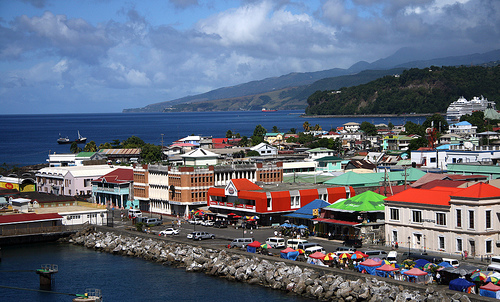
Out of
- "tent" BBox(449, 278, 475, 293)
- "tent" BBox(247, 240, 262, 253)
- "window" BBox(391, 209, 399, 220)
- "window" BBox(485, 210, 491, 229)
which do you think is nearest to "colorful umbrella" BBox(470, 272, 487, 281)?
"tent" BBox(449, 278, 475, 293)

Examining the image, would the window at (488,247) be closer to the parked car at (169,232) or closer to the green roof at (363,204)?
the green roof at (363,204)

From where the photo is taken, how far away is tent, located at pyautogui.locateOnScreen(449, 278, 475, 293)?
30203mm

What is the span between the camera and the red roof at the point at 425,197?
129 feet

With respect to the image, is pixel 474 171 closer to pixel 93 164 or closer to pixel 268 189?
pixel 268 189

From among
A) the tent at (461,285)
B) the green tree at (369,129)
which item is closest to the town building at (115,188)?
the tent at (461,285)

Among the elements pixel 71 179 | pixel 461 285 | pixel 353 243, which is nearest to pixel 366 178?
pixel 353 243

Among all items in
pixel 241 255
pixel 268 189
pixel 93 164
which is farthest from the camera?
pixel 93 164

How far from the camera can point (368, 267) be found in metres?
34.4

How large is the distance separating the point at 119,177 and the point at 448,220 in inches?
1553

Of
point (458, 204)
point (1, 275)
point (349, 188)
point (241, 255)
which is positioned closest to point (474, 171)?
point (349, 188)

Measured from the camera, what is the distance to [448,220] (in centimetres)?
3847

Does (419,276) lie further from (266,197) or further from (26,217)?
(26,217)

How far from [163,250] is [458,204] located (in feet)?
66.4

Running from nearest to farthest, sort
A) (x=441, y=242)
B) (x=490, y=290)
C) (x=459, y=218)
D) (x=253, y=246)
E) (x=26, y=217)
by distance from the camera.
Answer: (x=490, y=290), (x=459, y=218), (x=441, y=242), (x=253, y=246), (x=26, y=217)
